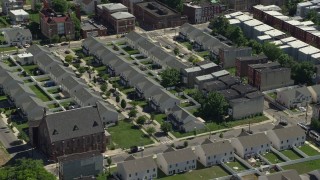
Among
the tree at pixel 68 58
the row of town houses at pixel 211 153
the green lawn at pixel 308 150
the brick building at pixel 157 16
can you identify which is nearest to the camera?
the row of town houses at pixel 211 153

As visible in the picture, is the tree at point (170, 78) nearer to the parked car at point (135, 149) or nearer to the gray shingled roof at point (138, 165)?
the parked car at point (135, 149)

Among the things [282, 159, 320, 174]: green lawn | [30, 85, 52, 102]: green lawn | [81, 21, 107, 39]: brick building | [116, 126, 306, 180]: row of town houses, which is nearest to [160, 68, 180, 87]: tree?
[30, 85, 52, 102]: green lawn

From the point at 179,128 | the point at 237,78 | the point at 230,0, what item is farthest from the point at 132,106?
the point at 230,0

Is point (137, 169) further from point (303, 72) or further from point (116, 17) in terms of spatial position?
point (116, 17)

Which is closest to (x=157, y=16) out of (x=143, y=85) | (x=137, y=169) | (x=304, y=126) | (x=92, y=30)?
(x=92, y=30)

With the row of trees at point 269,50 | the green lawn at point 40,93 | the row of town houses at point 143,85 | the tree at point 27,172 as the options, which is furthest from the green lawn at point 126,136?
the row of trees at point 269,50

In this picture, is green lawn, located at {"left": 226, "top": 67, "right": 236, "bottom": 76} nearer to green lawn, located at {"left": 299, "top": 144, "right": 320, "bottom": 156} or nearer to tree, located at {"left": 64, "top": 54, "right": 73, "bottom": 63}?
green lawn, located at {"left": 299, "top": 144, "right": 320, "bottom": 156}
